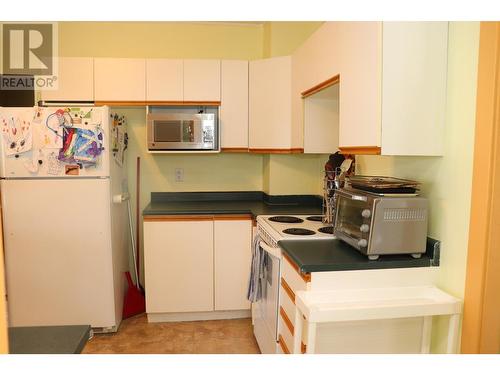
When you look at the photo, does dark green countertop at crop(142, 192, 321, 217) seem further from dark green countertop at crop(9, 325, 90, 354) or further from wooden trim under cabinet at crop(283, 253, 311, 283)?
dark green countertop at crop(9, 325, 90, 354)

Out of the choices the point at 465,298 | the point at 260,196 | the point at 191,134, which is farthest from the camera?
the point at 260,196

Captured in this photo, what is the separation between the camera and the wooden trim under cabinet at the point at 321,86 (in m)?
1.98

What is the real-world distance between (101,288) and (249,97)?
188 cm

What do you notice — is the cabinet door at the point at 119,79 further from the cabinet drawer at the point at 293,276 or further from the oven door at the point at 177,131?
the cabinet drawer at the point at 293,276

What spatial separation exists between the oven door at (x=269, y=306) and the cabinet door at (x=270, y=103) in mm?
1030

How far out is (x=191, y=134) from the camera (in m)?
2.97

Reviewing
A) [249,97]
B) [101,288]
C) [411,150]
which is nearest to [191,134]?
[249,97]

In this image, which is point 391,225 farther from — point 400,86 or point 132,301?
point 132,301

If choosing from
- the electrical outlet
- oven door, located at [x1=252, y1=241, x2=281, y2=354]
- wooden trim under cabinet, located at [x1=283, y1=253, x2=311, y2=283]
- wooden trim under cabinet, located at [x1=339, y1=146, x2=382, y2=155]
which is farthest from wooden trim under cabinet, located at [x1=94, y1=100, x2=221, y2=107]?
wooden trim under cabinet, located at [x1=283, y1=253, x2=311, y2=283]

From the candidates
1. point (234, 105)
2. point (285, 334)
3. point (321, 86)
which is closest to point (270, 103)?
point (234, 105)
